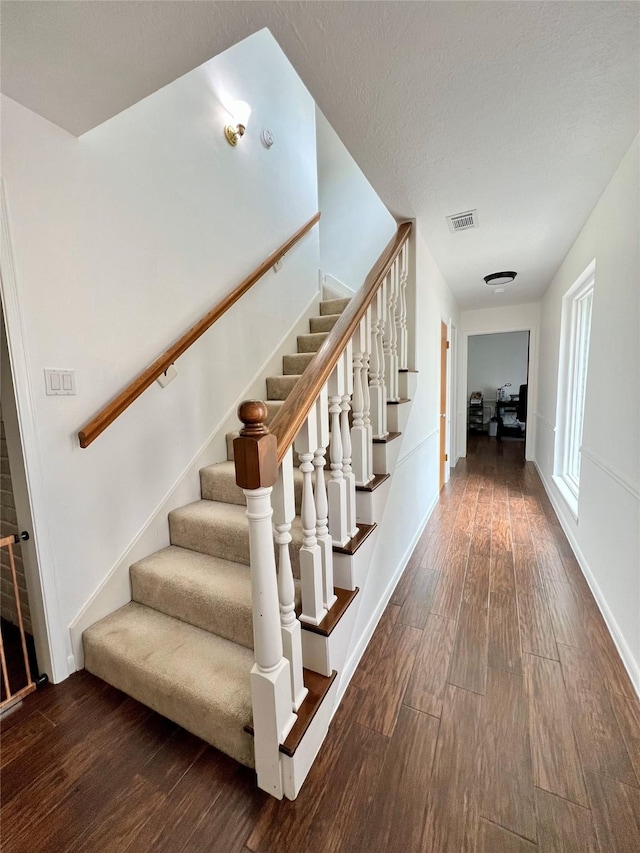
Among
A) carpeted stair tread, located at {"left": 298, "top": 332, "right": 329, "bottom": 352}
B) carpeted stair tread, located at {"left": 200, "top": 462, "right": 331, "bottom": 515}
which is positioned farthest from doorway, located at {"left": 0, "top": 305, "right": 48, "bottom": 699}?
carpeted stair tread, located at {"left": 298, "top": 332, "right": 329, "bottom": 352}

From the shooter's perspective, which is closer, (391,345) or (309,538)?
(309,538)

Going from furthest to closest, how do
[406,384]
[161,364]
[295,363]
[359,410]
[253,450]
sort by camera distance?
[295,363] < [406,384] < [161,364] < [359,410] < [253,450]

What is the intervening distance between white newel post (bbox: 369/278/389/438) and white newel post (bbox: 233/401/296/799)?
40.1 inches

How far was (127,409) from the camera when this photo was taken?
5.37 ft

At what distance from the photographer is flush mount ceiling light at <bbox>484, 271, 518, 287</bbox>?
3.29 metres

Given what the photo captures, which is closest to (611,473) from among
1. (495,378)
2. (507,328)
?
(507,328)

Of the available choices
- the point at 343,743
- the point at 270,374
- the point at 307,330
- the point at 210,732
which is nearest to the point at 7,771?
the point at 210,732

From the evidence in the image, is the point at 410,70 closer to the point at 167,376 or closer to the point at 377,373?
the point at 377,373

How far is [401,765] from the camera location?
1.10 m

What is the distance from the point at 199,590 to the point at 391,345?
157cm

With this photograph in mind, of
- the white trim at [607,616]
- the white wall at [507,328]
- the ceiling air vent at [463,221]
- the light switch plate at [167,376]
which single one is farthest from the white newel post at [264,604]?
the white wall at [507,328]

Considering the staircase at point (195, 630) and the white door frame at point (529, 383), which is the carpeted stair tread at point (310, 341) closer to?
the staircase at point (195, 630)

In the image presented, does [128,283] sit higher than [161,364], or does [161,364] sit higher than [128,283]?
[128,283]

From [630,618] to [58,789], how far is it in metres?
2.22
